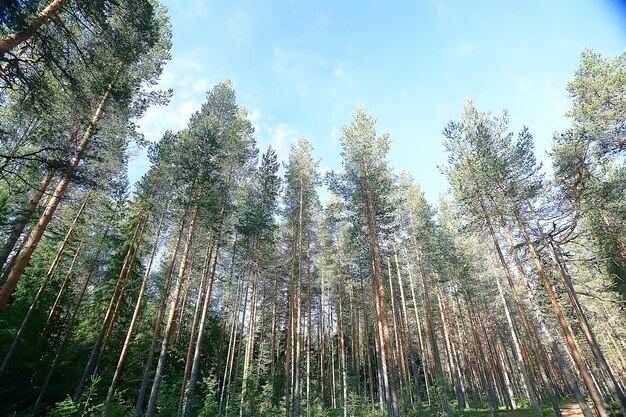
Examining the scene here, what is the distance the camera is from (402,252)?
29984 mm

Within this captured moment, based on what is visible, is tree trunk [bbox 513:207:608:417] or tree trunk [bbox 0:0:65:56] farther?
tree trunk [bbox 513:207:608:417]

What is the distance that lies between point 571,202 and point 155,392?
76.2ft

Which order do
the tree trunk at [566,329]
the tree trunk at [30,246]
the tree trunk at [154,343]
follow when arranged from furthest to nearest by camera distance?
the tree trunk at [566,329], the tree trunk at [154,343], the tree trunk at [30,246]

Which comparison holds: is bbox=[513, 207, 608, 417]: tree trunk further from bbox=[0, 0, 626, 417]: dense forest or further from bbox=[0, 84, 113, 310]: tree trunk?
bbox=[0, 84, 113, 310]: tree trunk

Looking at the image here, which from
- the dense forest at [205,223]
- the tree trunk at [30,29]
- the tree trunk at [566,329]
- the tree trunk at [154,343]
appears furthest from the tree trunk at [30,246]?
the tree trunk at [566,329]

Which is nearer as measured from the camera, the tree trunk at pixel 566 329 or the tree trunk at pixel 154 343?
the tree trunk at pixel 154 343

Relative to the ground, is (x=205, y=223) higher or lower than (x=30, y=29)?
higher

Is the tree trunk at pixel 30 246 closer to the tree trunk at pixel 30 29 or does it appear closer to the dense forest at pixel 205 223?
the dense forest at pixel 205 223

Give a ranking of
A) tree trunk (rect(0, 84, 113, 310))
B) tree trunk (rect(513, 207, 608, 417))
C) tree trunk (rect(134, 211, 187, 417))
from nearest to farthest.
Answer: tree trunk (rect(0, 84, 113, 310)) → tree trunk (rect(134, 211, 187, 417)) → tree trunk (rect(513, 207, 608, 417))

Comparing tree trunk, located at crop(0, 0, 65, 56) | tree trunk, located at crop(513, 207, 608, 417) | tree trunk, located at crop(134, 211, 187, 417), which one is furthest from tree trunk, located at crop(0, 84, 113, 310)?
tree trunk, located at crop(513, 207, 608, 417)

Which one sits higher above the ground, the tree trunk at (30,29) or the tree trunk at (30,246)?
the tree trunk at (30,29)

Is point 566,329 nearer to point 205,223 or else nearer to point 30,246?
point 205,223

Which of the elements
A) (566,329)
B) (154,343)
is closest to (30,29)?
(154,343)

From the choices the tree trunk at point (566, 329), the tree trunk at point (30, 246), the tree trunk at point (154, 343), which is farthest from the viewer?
the tree trunk at point (566, 329)
